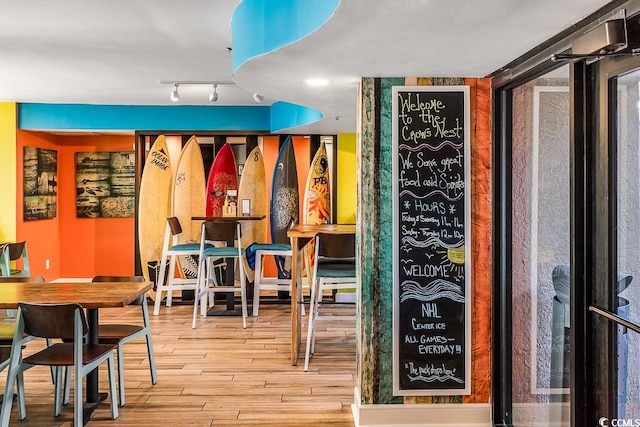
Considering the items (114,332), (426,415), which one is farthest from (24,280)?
(426,415)

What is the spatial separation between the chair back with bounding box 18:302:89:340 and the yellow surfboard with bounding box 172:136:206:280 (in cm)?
341

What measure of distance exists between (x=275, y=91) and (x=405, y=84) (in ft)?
3.04

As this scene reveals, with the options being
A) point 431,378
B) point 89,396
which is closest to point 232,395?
point 89,396

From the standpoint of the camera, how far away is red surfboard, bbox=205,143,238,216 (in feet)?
20.7

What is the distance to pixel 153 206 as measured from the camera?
245 inches

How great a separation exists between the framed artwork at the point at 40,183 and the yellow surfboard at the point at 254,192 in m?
2.36

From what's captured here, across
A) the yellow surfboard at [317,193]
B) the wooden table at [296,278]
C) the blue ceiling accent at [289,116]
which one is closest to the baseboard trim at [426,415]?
the wooden table at [296,278]

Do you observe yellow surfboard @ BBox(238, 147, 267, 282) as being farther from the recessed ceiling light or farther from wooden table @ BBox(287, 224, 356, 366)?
the recessed ceiling light

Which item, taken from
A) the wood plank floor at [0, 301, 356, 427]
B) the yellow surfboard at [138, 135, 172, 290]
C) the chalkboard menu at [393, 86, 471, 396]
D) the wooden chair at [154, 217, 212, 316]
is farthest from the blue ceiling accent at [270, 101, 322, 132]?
the chalkboard menu at [393, 86, 471, 396]

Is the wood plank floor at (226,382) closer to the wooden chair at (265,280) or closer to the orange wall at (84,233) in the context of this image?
the wooden chair at (265,280)

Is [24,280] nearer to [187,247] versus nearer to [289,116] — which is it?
[187,247]

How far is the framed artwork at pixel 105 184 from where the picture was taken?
24.8 ft

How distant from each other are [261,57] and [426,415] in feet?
6.58

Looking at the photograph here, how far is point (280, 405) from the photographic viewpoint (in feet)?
11.3
